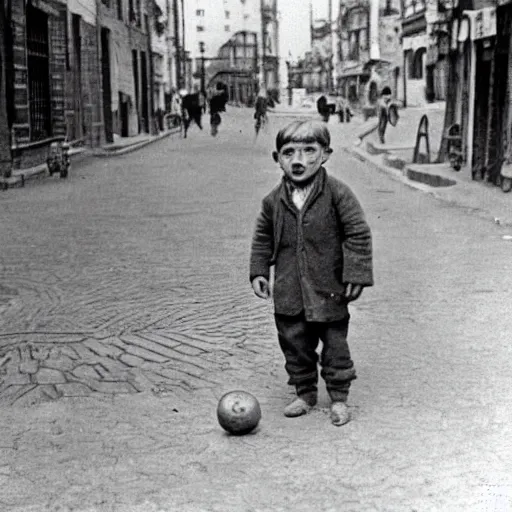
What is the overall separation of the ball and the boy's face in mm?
1017

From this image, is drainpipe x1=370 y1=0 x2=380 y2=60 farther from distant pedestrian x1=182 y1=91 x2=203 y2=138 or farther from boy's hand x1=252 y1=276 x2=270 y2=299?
boy's hand x1=252 y1=276 x2=270 y2=299

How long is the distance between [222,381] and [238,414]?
3.09 feet

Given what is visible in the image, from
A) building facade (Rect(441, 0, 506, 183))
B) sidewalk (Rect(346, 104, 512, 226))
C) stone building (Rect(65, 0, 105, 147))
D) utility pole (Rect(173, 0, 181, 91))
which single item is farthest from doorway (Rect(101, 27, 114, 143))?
utility pole (Rect(173, 0, 181, 91))

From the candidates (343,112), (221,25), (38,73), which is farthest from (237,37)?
(38,73)

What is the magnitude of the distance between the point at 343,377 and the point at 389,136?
2696 cm

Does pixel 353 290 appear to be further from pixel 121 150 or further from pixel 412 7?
pixel 412 7

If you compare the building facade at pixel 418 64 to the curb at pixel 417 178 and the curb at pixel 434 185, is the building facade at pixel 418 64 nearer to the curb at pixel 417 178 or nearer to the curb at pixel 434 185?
the curb at pixel 434 185

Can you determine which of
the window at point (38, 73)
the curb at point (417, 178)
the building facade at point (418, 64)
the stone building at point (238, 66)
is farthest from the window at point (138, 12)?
the stone building at point (238, 66)

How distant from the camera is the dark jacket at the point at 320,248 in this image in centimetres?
448

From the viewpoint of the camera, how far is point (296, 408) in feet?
15.2

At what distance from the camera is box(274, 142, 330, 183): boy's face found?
14.8ft

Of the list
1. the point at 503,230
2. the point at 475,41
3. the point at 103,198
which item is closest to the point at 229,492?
the point at 503,230

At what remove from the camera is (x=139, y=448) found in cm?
423

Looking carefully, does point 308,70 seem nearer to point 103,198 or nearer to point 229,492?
point 103,198
